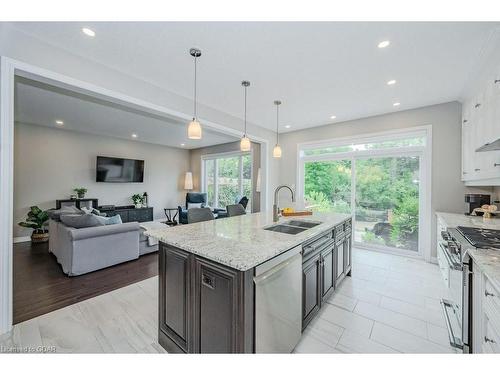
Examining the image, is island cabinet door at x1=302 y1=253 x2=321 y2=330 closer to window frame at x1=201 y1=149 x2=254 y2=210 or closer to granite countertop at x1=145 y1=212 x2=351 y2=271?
granite countertop at x1=145 y1=212 x2=351 y2=271

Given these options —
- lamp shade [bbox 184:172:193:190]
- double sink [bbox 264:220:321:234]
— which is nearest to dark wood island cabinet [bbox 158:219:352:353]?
double sink [bbox 264:220:321:234]

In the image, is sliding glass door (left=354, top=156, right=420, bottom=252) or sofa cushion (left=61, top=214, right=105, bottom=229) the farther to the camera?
sliding glass door (left=354, top=156, right=420, bottom=252)

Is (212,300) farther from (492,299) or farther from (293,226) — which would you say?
(492,299)

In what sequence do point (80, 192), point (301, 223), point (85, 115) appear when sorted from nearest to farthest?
1. point (301, 223)
2. point (85, 115)
3. point (80, 192)

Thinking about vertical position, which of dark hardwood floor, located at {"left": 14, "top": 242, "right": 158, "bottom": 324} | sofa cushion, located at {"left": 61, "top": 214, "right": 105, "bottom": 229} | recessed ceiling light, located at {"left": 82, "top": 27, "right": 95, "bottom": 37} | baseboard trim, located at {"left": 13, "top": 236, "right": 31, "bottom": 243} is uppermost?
recessed ceiling light, located at {"left": 82, "top": 27, "right": 95, "bottom": 37}

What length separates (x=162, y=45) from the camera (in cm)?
212

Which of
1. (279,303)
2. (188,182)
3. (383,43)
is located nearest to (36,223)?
(188,182)

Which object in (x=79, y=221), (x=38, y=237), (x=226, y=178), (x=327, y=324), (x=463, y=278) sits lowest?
→ (x=327, y=324)

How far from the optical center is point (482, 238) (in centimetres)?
170

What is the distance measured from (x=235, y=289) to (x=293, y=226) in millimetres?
1318

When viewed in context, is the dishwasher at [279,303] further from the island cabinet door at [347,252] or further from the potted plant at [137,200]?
the potted plant at [137,200]

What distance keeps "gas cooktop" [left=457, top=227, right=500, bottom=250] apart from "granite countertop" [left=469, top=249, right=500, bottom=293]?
91mm

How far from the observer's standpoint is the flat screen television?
6.02m
